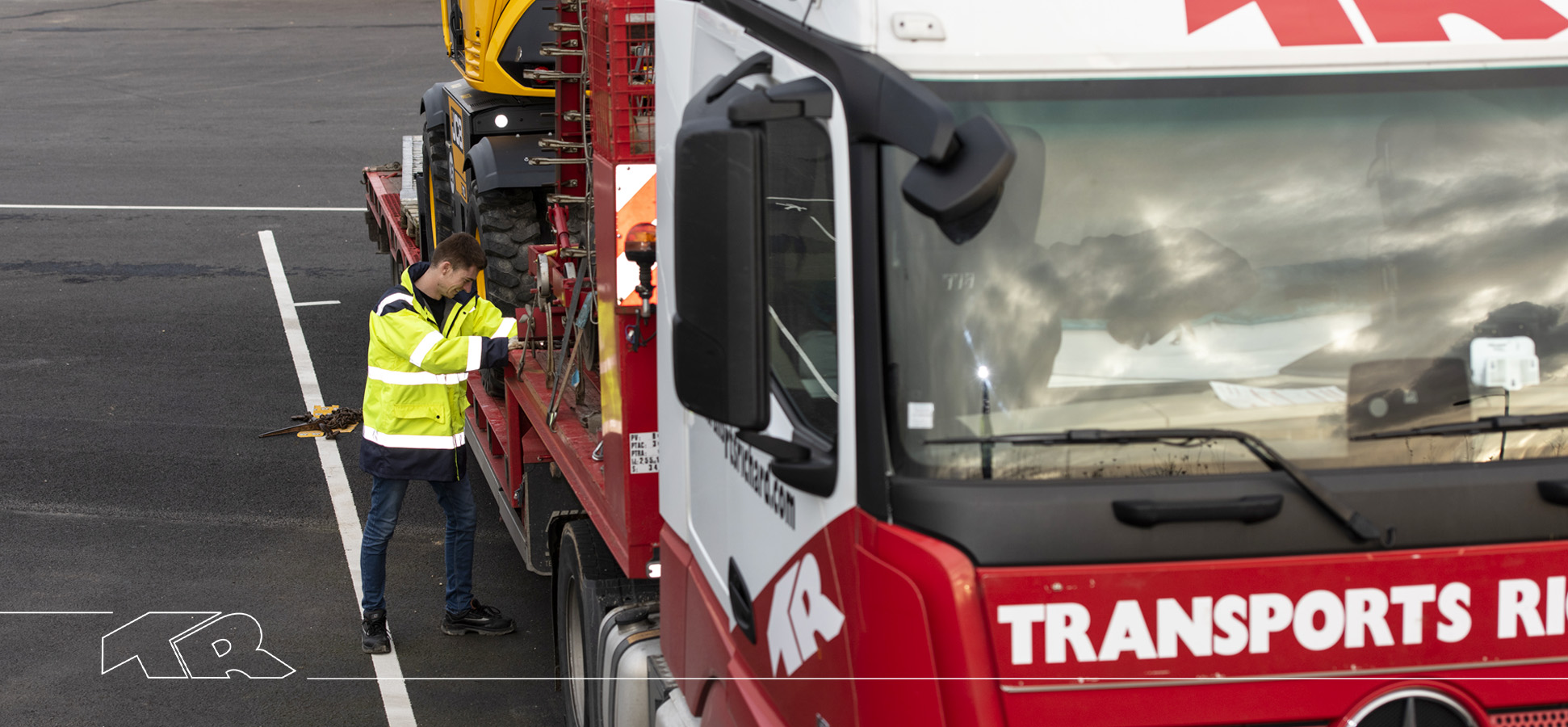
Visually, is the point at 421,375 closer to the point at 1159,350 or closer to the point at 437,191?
the point at 437,191

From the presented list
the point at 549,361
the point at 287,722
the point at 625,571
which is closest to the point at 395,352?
the point at 549,361

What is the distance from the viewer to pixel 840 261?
8.21 ft

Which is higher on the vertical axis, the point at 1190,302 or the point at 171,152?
the point at 171,152

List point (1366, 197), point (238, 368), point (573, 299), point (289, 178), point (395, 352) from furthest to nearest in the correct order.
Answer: point (289, 178), point (238, 368), point (395, 352), point (573, 299), point (1366, 197)

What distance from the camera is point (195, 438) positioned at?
9.14m

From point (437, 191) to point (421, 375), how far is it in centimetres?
383

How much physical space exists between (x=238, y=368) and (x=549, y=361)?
584 centimetres

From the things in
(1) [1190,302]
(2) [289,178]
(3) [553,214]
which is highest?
(2) [289,178]

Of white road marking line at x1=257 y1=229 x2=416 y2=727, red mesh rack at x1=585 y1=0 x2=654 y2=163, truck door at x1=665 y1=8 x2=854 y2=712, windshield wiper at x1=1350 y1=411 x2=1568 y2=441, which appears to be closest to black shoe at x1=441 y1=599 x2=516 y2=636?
white road marking line at x1=257 y1=229 x2=416 y2=727

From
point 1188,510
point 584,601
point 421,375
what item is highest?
point 421,375

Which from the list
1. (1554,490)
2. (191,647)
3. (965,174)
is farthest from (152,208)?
(1554,490)

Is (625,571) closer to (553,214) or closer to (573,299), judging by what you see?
(573,299)

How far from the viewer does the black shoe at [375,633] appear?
6.27m

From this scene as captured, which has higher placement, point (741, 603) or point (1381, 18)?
point (1381, 18)
